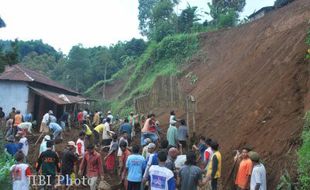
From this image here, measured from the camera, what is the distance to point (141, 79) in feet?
118

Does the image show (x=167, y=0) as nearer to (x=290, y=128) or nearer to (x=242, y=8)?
(x=242, y=8)

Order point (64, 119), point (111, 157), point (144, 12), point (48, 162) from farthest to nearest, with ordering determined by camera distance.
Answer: point (144, 12), point (64, 119), point (111, 157), point (48, 162)

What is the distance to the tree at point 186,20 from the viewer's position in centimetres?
3966

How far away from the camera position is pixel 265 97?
1305 centimetres

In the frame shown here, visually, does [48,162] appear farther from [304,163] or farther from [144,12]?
[144,12]

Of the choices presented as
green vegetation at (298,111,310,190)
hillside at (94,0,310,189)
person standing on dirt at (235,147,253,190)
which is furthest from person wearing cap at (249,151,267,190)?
hillside at (94,0,310,189)

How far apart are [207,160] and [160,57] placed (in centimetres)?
2564

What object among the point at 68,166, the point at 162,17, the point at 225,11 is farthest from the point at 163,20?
the point at 68,166

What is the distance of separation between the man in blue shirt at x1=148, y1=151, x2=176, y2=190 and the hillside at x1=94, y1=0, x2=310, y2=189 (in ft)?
10.6

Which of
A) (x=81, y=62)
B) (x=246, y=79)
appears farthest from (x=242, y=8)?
(x=246, y=79)

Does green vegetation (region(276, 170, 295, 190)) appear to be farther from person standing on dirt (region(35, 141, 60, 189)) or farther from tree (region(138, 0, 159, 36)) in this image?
tree (region(138, 0, 159, 36))

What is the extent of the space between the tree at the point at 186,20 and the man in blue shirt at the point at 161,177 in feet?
111

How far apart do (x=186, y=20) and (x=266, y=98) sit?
92.6 ft

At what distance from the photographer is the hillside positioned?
10.2m
